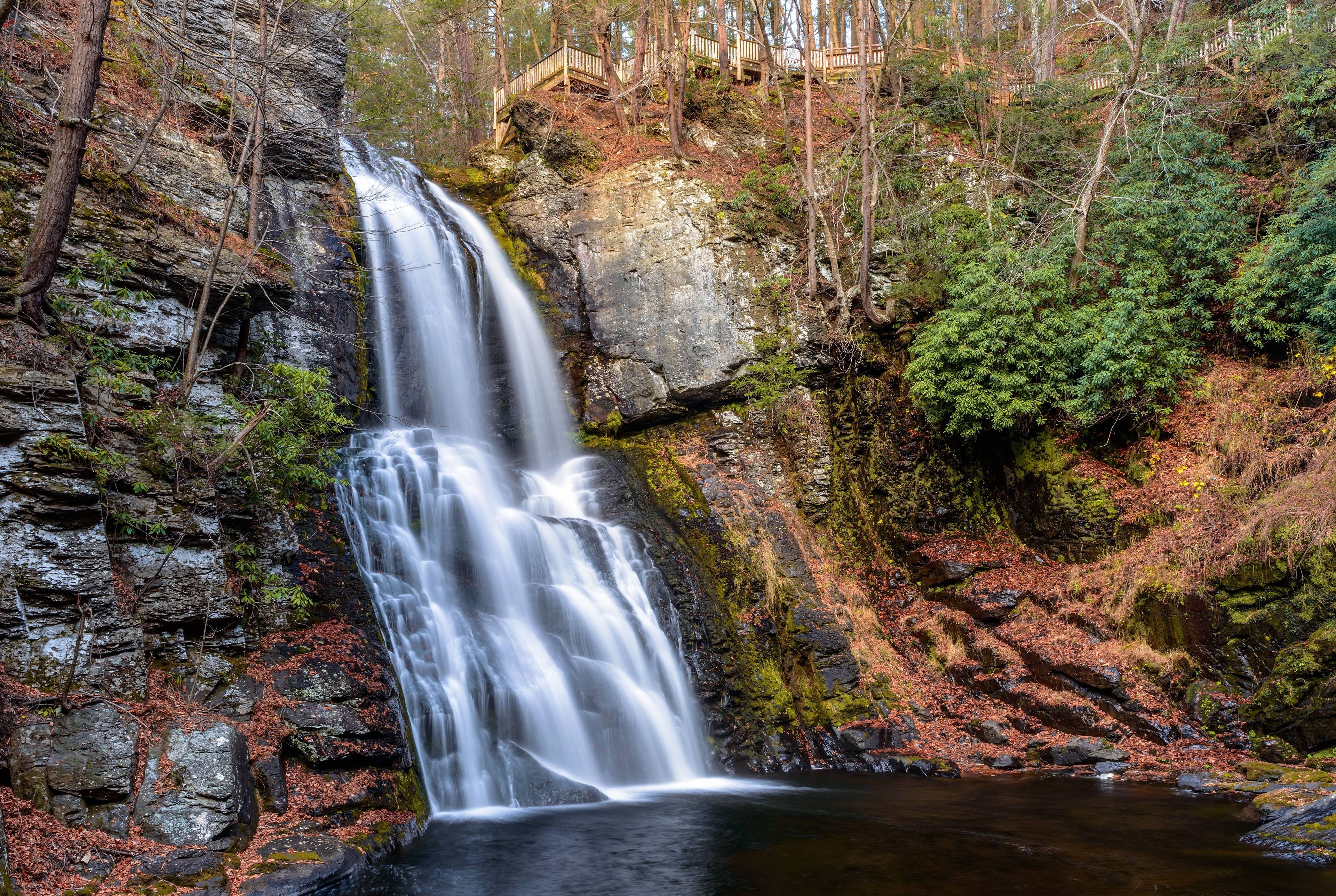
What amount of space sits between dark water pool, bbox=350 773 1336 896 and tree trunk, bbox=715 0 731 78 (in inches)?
710

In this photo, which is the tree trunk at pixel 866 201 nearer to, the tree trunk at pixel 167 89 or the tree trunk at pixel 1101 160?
the tree trunk at pixel 1101 160

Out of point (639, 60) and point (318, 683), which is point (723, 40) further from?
point (318, 683)

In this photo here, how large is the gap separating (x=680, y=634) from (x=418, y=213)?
10.7 meters

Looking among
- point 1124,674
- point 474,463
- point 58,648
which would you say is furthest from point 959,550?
point 58,648

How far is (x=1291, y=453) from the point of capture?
10992 millimetres

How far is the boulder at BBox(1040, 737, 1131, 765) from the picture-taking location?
32.8 feet

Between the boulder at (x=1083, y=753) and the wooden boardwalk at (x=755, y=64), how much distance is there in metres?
14.4

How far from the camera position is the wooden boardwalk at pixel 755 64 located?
1616cm

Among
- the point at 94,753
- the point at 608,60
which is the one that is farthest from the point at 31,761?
→ the point at 608,60

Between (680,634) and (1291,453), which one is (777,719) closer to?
(680,634)

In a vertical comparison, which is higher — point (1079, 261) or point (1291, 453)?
point (1079, 261)

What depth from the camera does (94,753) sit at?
5.68m

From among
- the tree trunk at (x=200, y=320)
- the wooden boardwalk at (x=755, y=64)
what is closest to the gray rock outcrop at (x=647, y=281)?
the wooden boardwalk at (x=755, y=64)

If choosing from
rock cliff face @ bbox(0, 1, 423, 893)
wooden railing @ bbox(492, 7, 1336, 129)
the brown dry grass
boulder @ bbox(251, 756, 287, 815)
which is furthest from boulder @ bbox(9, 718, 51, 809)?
wooden railing @ bbox(492, 7, 1336, 129)
